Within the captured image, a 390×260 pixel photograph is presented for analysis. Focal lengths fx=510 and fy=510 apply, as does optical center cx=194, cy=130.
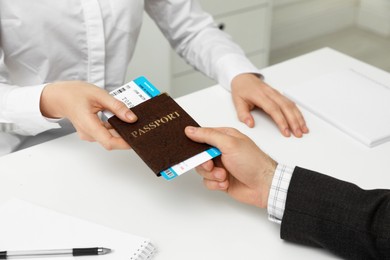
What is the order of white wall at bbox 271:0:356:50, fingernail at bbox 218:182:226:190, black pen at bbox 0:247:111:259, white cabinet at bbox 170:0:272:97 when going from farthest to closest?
white wall at bbox 271:0:356:50 < white cabinet at bbox 170:0:272:97 < fingernail at bbox 218:182:226:190 < black pen at bbox 0:247:111:259

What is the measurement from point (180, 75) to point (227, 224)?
1659mm

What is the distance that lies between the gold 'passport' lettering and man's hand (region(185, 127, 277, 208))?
5 centimetres

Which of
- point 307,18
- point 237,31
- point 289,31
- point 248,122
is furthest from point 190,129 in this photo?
point 307,18

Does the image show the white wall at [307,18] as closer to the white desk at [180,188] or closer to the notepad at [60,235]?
the white desk at [180,188]

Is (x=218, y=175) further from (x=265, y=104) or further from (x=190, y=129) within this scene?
(x=265, y=104)

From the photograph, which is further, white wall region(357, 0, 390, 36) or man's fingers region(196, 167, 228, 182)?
white wall region(357, 0, 390, 36)

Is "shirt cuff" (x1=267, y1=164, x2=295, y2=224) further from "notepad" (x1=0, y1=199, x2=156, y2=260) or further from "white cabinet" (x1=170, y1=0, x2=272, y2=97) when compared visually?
"white cabinet" (x1=170, y1=0, x2=272, y2=97)

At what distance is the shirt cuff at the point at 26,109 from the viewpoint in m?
0.96

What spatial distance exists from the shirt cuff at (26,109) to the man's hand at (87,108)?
0.07 feet

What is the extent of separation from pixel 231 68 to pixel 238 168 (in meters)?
0.44

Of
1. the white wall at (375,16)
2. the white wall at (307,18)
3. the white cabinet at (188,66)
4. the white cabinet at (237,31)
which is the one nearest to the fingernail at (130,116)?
the white cabinet at (188,66)

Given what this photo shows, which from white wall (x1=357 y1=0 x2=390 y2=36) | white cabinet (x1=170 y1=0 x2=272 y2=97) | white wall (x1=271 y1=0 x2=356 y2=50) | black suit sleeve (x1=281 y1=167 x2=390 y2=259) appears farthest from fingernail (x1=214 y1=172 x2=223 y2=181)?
white wall (x1=357 y1=0 x2=390 y2=36)

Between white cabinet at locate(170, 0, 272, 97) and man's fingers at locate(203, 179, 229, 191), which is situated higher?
man's fingers at locate(203, 179, 229, 191)

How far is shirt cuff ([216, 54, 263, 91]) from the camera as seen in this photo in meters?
1.20
